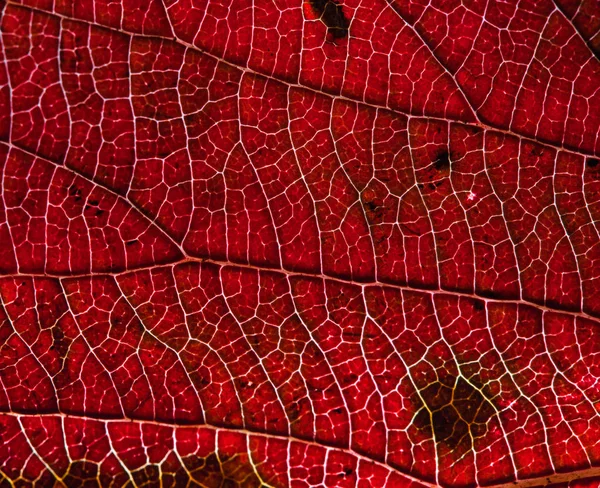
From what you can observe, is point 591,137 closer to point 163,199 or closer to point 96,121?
point 163,199

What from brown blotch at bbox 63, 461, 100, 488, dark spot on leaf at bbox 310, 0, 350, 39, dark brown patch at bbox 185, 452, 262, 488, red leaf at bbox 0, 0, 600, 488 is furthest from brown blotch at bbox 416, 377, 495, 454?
dark spot on leaf at bbox 310, 0, 350, 39

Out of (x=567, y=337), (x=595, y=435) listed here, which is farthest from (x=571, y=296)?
(x=595, y=435)

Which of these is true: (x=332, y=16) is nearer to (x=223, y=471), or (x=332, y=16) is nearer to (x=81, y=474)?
(x=223, y=471)

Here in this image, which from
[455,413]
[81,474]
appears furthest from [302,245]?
[81,474]

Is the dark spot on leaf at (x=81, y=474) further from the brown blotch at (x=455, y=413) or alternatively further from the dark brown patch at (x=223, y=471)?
the brown blotch at (x=455, y=413)

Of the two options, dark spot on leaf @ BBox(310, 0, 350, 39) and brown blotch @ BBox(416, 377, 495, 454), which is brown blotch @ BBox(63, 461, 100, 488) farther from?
dark spot on leaf @ BBox(310, 0, 350, 39)

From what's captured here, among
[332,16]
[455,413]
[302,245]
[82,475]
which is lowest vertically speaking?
[82,475]

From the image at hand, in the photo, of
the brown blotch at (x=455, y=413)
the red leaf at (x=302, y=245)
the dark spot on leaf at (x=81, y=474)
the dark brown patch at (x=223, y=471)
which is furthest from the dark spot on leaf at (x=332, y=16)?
the dark spot on leaf at (x=81, y=474)
